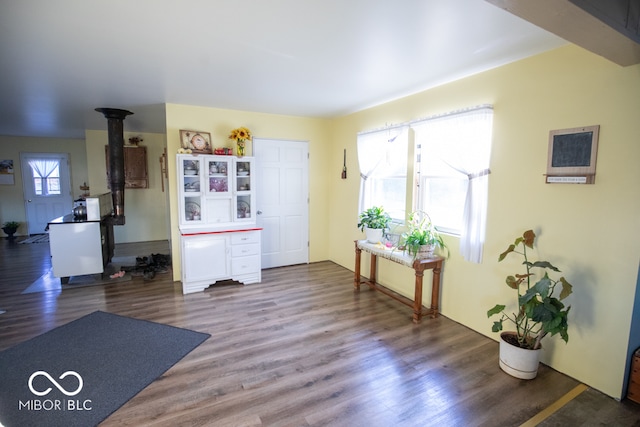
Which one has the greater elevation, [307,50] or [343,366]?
[307,50]

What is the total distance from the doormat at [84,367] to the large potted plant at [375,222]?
226 cm

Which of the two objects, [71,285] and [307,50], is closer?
[307,50]

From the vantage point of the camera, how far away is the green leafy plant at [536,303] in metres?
2.12

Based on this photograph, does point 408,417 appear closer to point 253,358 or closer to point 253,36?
point 253,358

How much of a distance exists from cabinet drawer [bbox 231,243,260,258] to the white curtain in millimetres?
1628

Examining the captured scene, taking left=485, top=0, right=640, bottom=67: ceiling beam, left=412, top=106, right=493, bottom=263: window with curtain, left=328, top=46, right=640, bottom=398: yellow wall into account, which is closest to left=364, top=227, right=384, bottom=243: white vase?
left=412, top=106, right=493, bottom=263: window with curtain

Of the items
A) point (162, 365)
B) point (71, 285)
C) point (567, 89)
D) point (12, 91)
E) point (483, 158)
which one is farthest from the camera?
point (71, 285)

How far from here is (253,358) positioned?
2.58m

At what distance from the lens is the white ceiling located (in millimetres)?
1796

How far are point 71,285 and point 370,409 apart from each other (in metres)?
4.40

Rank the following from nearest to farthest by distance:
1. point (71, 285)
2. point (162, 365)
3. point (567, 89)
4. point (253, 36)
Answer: point (253, 36) → point (567, 89) → point (162, 365) → point (71, 285)

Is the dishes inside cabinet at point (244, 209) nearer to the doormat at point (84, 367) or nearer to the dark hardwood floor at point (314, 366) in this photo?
the dark hardwood floor at point (314, 366)

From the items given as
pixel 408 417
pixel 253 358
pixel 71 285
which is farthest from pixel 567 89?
pixel 71 285
